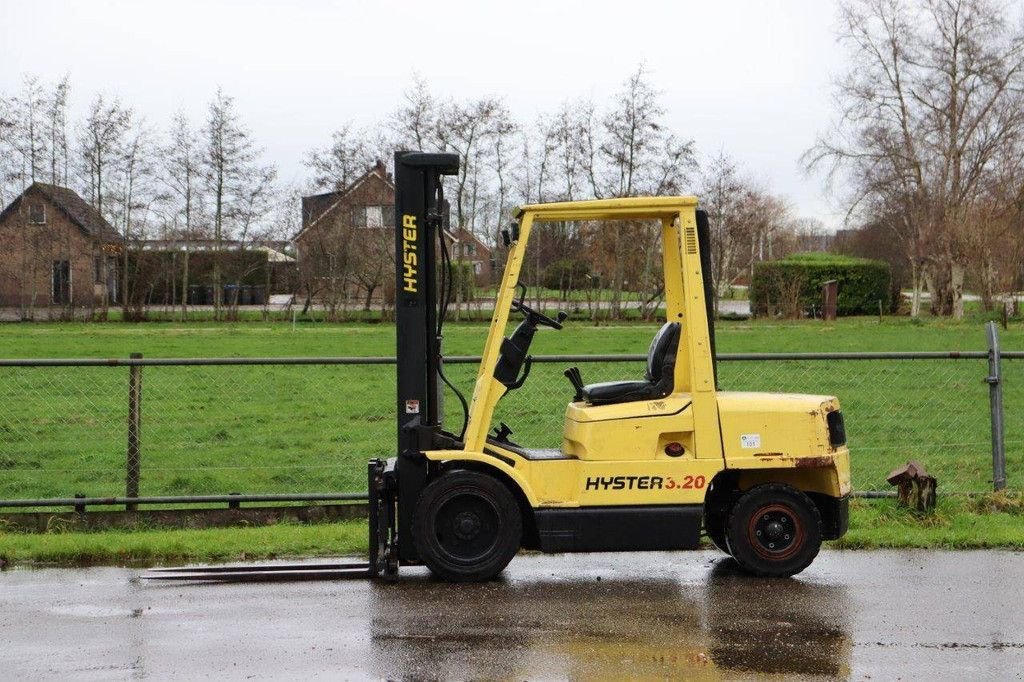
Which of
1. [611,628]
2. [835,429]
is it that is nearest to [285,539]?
[611,628]

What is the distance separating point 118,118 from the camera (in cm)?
5456

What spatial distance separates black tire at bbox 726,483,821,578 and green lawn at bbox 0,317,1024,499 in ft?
12.2

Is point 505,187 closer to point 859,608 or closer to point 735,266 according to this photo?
point 735,266

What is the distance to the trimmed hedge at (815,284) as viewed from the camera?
5866 centimetres

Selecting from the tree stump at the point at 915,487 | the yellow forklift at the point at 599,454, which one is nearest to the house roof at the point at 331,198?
the tree stump at the point at 915,487

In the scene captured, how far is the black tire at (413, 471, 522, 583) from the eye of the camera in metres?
8.12

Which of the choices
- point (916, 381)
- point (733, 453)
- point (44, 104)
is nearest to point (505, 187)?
point (44, 104)

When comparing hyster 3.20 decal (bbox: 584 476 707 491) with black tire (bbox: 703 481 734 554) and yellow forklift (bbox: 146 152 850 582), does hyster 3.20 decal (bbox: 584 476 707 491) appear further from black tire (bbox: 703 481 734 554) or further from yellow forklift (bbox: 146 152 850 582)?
black tire (bbox: 703 481 734 554)

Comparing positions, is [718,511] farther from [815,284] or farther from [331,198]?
[815,284]

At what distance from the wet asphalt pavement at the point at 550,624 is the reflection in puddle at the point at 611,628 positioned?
2cm

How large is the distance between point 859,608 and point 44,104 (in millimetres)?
53523

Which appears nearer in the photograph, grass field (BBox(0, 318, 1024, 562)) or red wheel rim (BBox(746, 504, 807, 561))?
red wheel rim (BBox(746, 504, 807, 561))

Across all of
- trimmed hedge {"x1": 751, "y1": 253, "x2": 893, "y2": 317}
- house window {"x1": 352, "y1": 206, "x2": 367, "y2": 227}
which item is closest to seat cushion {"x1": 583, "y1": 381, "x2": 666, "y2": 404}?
house window {"x1": 352, "y1": 206, "x2": 367, "y2": 227}

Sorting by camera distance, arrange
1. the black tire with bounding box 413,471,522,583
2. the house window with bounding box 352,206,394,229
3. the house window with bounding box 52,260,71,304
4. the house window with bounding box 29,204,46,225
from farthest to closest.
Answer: the house window with bounding box 52,260,71,304 < the house window with bounding box 29,204,46,225 < the house window with bounding box 352,206,394,229 < the black tire with bounding box 413,471,522,583
